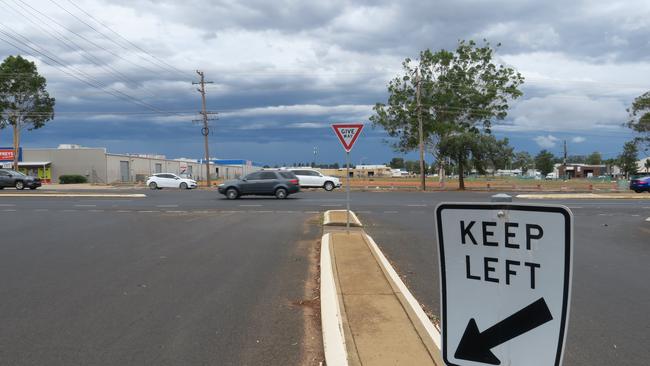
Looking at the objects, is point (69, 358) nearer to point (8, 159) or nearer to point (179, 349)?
point (179, 349)

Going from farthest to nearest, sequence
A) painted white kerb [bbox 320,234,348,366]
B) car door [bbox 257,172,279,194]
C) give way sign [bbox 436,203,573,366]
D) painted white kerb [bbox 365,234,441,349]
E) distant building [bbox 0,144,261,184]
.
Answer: distant building [bbox 0,144,261,184], car door [bbox 257,172,279,194], painted white kerb [bbox 365,234,441,349], painted white kerb [bbox 320,234,348,366], give way sign [bbox 436,203,573,366]

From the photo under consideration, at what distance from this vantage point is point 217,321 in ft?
18.5

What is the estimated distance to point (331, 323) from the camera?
5.30 m

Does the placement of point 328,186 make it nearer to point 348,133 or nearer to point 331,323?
point 348,133

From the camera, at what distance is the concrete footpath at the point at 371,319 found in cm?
446

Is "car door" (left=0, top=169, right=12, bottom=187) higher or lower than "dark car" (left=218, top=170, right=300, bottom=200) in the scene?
higher

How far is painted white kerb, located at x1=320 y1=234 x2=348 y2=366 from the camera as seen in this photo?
174 inches

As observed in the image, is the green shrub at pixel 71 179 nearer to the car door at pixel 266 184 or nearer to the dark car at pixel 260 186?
the dark car at pixel 260 186

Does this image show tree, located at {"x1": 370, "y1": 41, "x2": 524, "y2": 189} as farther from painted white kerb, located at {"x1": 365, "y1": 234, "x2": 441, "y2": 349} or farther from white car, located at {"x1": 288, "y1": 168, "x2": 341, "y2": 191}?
painted white kerb, located at {"x1": 365, "y1": 234, "x2": 441, "y2": 349}

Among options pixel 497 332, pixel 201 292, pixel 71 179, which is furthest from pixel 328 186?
pixel 497 332

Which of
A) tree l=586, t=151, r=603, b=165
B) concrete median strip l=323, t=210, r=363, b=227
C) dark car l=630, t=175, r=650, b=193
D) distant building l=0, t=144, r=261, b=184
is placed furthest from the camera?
tree l=586, t=151, r=603, b=165

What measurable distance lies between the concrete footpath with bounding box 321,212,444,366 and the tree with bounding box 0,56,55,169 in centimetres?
5318

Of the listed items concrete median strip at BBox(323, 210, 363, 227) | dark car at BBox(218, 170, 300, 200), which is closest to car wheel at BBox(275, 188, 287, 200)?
dark car at BBox(218, 170, 300, 200)

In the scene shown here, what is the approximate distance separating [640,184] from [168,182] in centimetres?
3753
